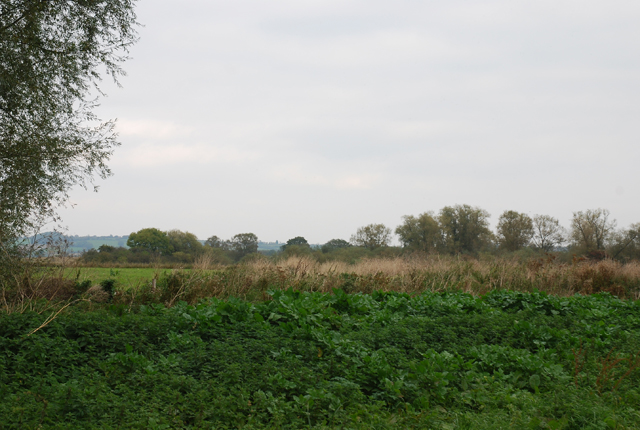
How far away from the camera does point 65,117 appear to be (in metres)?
7.78

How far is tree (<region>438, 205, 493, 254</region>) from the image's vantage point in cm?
4341

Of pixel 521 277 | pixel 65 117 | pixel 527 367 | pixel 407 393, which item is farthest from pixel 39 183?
pixel 521 277

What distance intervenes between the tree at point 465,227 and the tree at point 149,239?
29.1m

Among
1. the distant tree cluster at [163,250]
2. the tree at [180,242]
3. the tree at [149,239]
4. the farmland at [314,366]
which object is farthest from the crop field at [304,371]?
the tree at [149,239]

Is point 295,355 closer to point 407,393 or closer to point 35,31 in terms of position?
point 407,393

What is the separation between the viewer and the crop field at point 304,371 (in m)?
3.25

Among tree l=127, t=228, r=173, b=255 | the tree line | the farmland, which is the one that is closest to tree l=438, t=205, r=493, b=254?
the tree line

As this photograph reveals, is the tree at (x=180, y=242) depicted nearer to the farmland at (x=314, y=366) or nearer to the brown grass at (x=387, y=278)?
the brown grass at (x=387, y=278)

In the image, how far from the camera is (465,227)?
145 feet

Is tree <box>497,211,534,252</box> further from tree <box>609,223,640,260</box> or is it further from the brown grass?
the brown grass

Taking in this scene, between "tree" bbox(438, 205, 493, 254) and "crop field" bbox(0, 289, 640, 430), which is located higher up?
"tree" bbox(438, 205, 493, 254)

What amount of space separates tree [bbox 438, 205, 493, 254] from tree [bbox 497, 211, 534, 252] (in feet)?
4.93

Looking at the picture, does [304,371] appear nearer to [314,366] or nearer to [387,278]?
[314,366]

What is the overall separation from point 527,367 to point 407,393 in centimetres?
149
